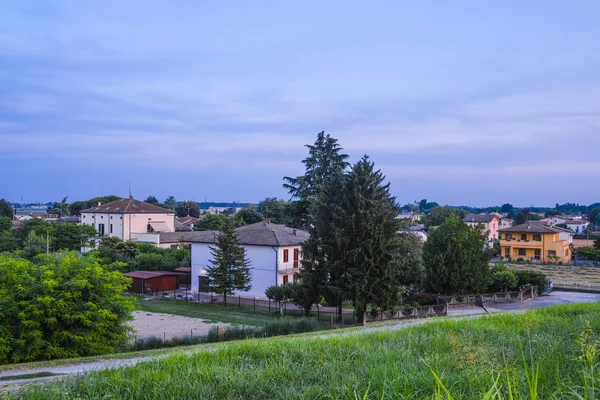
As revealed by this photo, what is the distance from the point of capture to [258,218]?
6644 centimetres

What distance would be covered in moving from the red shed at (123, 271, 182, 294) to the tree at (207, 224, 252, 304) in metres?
6.19

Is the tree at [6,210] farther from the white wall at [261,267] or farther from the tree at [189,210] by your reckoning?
the white wall at [261,267]

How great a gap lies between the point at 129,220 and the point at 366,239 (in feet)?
145

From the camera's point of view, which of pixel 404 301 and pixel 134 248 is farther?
pixel 134 248

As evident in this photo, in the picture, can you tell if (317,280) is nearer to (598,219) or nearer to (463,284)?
(463,284)

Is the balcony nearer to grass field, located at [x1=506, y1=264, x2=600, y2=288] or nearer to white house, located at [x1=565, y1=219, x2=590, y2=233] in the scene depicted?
grass field, located at [x1=506, y1=264, x2=600, y2=288]

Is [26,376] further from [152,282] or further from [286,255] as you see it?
[152,282]

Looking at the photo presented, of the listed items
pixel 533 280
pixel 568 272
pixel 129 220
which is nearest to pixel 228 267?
pixel 533 280

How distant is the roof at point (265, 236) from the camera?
34.8 m

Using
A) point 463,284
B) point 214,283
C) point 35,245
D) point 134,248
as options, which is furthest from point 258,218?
point 463,284

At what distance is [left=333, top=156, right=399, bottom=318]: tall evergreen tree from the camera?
2328cm

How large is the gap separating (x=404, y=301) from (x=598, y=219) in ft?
432

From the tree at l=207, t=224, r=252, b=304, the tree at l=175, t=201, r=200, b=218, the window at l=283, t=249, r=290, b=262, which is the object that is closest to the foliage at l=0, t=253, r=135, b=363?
the tree at l=207, t=224, r=252, b=304

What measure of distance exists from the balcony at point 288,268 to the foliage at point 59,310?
18258mm
